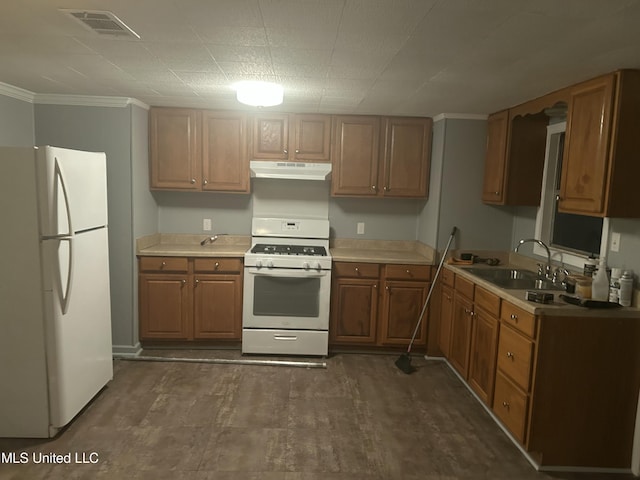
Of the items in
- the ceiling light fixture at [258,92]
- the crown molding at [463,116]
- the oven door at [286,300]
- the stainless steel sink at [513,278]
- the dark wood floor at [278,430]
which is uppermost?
the crown molding at [463,116]

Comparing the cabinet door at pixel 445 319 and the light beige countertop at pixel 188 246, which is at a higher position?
the light beige countertop at pixel 188 246

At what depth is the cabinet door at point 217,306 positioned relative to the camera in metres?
4.01

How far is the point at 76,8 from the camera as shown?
179cm

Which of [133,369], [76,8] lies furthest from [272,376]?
[76,8]

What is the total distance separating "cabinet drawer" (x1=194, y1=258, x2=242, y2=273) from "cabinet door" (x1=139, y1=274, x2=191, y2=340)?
163mm

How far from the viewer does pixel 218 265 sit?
398 centimetres

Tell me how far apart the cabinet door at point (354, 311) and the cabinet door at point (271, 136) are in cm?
129

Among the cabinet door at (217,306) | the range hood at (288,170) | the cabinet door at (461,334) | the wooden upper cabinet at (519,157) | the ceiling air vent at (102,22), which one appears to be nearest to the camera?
the ceiling air vent at (102,22)

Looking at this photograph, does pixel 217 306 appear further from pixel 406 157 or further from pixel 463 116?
pixel 463 116

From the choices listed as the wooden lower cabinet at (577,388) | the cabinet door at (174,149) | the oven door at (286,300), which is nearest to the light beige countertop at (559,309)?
the wooden lower cabinet at (577,388)

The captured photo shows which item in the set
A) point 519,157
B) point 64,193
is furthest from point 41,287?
point 519,157

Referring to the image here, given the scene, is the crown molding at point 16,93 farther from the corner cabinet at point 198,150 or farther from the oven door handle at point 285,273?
the oven door handle at point 285,273

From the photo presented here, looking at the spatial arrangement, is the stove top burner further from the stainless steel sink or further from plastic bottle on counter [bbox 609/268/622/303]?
plastic bottle on counter [bbox 609/268/622/303]

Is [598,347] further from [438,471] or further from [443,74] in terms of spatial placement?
[443,74]
